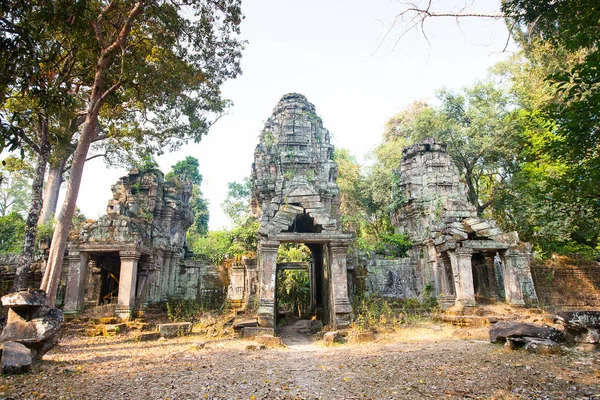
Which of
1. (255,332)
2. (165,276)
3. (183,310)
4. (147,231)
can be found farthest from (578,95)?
(165,276)

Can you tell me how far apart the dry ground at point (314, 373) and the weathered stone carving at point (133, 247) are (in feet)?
12.3

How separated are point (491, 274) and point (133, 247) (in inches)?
492

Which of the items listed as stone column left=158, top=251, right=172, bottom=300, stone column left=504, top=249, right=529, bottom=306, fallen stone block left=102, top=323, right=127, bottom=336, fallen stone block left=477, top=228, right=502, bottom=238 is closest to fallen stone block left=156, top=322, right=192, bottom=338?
fallen stone block left=102, top=323, right=127, bottom=336

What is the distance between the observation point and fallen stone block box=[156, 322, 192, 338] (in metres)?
9.40

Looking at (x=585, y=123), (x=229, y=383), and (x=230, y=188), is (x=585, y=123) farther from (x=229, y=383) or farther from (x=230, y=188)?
(x=230, y=188)

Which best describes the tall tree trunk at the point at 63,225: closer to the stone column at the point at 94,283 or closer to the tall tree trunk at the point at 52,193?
the stone column at the point at 94,283

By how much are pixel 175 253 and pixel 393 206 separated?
34.0 ft

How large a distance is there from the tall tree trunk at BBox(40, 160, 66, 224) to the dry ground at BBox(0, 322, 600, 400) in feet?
49.5

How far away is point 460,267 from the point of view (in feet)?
37.4

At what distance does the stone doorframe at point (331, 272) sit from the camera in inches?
346

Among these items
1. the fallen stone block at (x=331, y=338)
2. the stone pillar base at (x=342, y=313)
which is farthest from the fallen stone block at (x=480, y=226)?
the fallen stone block at (x=331, y=338)

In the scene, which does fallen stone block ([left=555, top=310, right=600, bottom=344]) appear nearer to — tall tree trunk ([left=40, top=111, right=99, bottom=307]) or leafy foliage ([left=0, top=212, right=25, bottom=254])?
tall tree trunk ([left=40, top=111, right=99, bottom=307])

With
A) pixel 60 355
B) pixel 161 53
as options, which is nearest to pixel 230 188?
pixel 161 53

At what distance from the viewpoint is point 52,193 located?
65.8 ft
